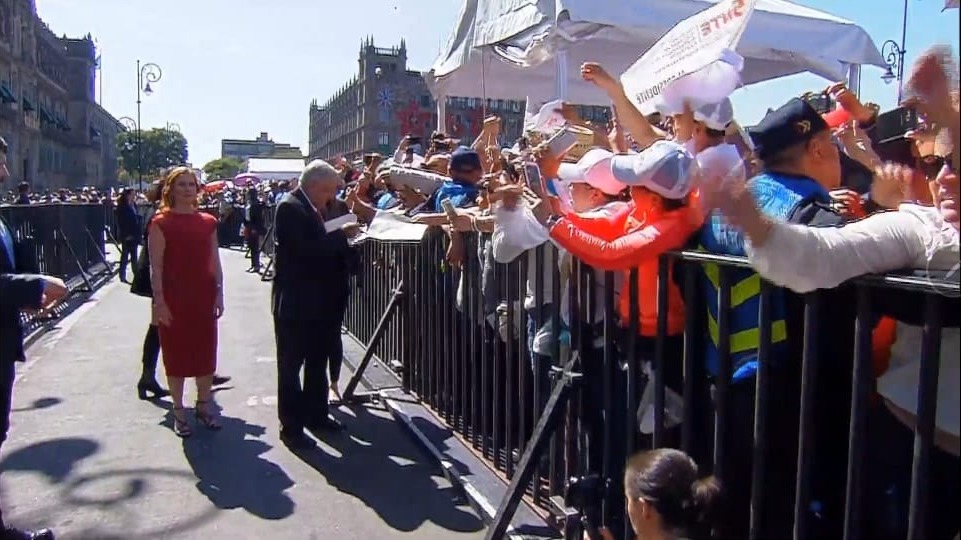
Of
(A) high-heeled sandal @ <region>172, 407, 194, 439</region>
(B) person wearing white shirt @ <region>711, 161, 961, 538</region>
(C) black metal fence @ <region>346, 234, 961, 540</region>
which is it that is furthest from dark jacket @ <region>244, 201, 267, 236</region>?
(B) person wearing white shirt @ <region>711, 161, 961, 538</region>

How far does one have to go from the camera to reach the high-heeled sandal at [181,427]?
5859 millimetres

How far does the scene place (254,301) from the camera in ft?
42.1

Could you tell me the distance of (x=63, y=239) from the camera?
1333 centimetres

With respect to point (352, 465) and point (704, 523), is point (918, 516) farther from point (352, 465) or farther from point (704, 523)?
point (352, 465)

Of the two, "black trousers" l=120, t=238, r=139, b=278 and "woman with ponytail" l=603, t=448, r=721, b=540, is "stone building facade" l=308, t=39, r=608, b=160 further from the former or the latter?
"woman with ponytail" l=603, t=448, r=721, b=540

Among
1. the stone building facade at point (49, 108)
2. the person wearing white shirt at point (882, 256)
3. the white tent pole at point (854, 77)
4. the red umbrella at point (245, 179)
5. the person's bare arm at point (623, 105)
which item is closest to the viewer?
the person wearing white shirt at point (882, 256)

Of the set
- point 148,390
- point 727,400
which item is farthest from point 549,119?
point 148,390

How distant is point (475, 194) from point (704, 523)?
3128 millimetres

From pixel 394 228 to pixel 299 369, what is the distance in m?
1.20

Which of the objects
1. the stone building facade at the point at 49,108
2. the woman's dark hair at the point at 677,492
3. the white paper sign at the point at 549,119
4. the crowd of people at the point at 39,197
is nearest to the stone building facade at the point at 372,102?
the stone building facade at the point at 49,108

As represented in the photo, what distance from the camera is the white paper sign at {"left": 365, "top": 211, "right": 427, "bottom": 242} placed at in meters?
5.47

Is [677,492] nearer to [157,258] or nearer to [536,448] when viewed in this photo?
[536,448]

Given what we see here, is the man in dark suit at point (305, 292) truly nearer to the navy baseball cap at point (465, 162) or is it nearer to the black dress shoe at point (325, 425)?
the black dress shoe at point (325, 425)

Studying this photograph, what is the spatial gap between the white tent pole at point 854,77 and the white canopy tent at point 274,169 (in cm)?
2564
